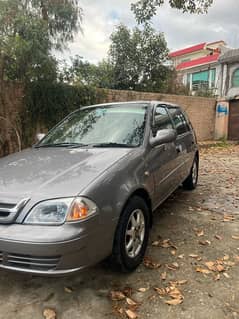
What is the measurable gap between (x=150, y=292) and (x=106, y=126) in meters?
1.84

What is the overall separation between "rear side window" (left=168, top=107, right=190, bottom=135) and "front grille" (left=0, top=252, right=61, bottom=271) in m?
2.85

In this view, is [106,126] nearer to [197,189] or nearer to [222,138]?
[197,189]

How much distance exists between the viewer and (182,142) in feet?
13.3

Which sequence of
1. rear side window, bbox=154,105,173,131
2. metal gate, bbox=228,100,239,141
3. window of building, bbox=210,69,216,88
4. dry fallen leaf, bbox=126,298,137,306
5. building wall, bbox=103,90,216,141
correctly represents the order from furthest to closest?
window of building, bbox=210,69,216,88 → metal gate, bbox=228,100,239,141 → building wall, bbox=103,90,216,141 → rear side window, bbox=154,105,173,131 → dry fallen leaf, bbox=126,298,137,306

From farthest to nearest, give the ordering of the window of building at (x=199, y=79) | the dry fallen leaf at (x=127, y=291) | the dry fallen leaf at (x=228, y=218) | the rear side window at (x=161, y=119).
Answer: the window of building at (x=199, y=79)
the dry fallen leaf at (x=228, y=218)
the rear side window at (x=161, y=119)
the dry fallen leaf at (x=127, y=291)

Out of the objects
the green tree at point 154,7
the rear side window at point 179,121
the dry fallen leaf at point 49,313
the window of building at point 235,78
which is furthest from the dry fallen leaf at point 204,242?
the window of building at point 235,78

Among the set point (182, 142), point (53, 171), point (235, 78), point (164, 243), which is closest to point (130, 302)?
point (164, 243)

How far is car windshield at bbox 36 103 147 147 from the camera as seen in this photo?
2.94 meters

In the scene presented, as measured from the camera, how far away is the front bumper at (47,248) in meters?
1.77

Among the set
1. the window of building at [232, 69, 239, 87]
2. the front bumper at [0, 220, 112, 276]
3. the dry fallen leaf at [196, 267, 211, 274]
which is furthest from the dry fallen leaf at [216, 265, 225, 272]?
the window of building at [232, 69, 239, 87]

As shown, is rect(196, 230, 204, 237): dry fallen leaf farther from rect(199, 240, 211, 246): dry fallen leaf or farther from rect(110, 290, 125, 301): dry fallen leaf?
rect(110, 290, 125, 301): dry fallen leaf

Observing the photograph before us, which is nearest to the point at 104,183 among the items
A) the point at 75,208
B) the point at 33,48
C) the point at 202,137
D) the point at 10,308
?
the point at 75,208

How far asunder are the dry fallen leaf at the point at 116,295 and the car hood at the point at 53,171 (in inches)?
36.8

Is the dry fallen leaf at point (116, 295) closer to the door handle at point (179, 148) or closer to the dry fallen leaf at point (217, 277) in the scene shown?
the dry fallen leaf at point (217, 277)
